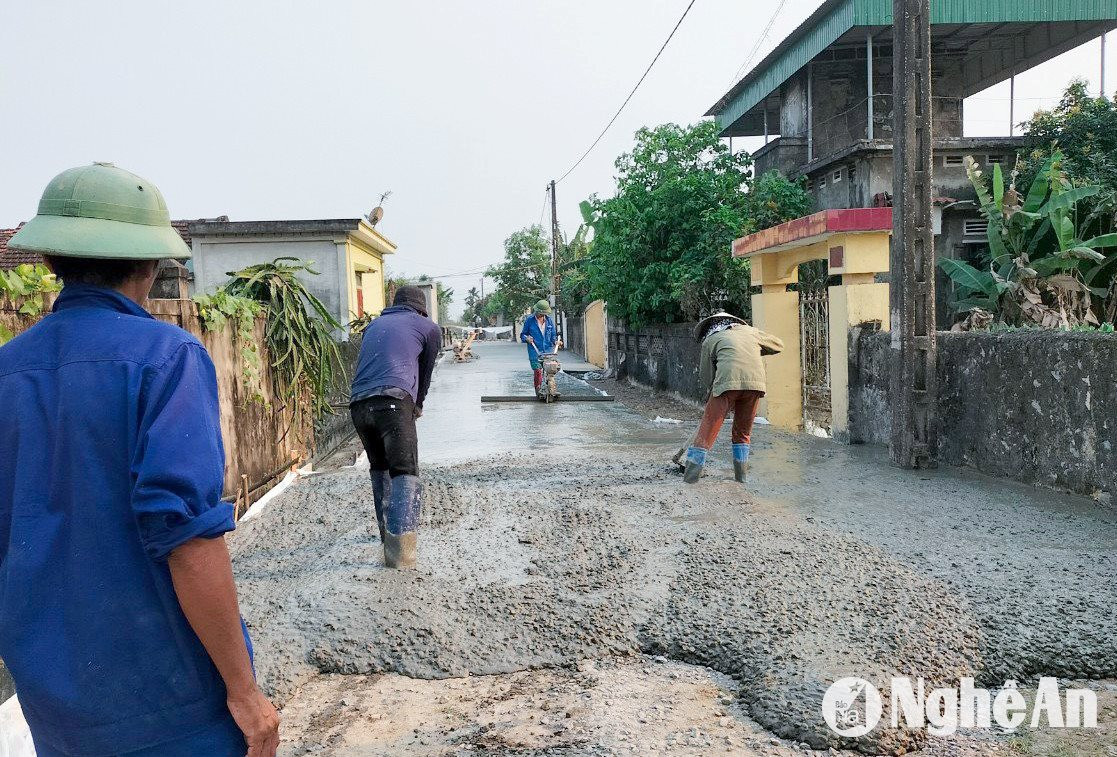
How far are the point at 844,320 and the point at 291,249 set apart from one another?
1221 cm

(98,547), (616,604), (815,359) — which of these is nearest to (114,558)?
(98,547)

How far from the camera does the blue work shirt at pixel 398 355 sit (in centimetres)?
524

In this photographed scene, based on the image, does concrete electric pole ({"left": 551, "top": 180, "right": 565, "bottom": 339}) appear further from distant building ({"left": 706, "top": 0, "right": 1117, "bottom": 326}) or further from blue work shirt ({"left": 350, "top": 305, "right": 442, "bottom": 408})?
blue work shirt ({"left": 350, "top": 305, "right": 442, "bottom": 408})

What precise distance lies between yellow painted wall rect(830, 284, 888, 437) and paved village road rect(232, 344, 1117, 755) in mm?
3011

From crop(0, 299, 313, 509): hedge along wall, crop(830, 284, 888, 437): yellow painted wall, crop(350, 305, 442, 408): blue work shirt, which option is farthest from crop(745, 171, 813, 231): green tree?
crop(350, 305, 442, 408): blue work shirt

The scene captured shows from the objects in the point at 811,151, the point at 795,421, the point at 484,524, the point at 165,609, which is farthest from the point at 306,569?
the point at 811,151

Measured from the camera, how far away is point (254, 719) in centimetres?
175

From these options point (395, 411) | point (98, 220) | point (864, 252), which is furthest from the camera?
point (864, 252)

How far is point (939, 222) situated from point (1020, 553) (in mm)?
13828

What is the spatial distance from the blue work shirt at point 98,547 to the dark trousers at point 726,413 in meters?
5.75

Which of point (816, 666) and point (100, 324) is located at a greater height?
point (100, 324)

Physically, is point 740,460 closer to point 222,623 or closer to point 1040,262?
point 222,623

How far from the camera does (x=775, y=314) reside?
38.9ft

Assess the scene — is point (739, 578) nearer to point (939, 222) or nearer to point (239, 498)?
point (239, 498)
